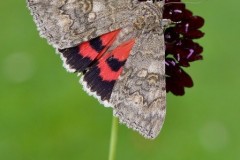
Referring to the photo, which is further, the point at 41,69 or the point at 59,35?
the point at 41,69

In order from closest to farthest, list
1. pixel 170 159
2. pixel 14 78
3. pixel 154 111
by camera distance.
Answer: pixel 154 111 → pixel 170 159 → pixel 14 78

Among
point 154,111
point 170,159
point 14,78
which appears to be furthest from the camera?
point 14,78

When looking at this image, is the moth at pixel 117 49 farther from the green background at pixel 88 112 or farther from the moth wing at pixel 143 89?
the green background at pixel 88 112

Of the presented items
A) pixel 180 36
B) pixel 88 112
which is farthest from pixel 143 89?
pixel 88 112

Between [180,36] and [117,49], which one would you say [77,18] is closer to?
[117,49]

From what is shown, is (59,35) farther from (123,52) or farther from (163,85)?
(163,85)

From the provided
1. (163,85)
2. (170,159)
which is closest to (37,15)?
(163,85)

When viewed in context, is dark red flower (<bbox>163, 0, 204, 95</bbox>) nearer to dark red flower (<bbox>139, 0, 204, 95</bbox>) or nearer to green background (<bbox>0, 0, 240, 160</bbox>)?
dark red flower (<bbox>139, 0, 204, 95</bbox>)
